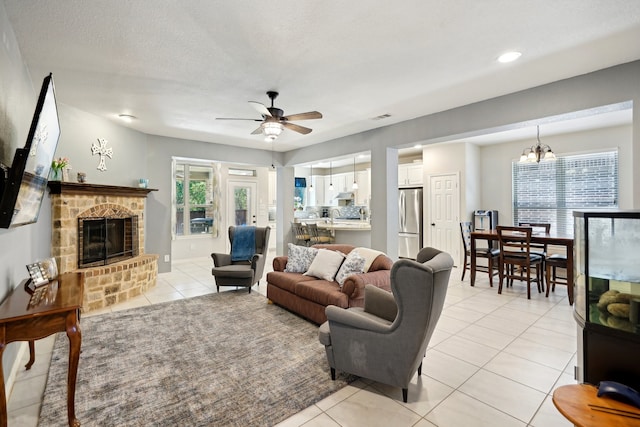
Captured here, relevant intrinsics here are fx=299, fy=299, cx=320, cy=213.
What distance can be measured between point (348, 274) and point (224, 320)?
61.6 inches

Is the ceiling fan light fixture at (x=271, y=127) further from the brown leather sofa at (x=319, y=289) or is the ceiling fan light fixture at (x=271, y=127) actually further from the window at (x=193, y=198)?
the window at (x=193, y=198)

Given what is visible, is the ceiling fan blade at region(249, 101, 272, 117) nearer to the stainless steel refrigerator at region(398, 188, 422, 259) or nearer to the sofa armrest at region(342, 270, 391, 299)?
the sofa armrest at region(342, 270, 391, 299)

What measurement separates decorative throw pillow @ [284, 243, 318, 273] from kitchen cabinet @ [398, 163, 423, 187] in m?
4.10

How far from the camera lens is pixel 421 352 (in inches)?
79.1

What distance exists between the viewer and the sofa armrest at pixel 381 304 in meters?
2.34

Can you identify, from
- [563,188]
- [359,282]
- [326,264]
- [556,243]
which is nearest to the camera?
[359,282]

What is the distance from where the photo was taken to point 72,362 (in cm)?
183

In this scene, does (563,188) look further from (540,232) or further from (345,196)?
(345,196)

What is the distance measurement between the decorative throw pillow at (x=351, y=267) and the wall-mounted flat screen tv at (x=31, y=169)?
8.83 feet

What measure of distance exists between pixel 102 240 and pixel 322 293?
139 inches

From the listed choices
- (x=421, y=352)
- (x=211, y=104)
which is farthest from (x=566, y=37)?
(x=211, y=104)

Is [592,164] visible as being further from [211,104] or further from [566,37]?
[211,104]

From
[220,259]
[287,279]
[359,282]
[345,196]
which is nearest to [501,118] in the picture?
[359,282]

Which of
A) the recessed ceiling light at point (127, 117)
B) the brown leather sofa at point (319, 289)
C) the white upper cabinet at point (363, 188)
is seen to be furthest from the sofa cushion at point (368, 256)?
the white upper cabinet at point (363, 188)
